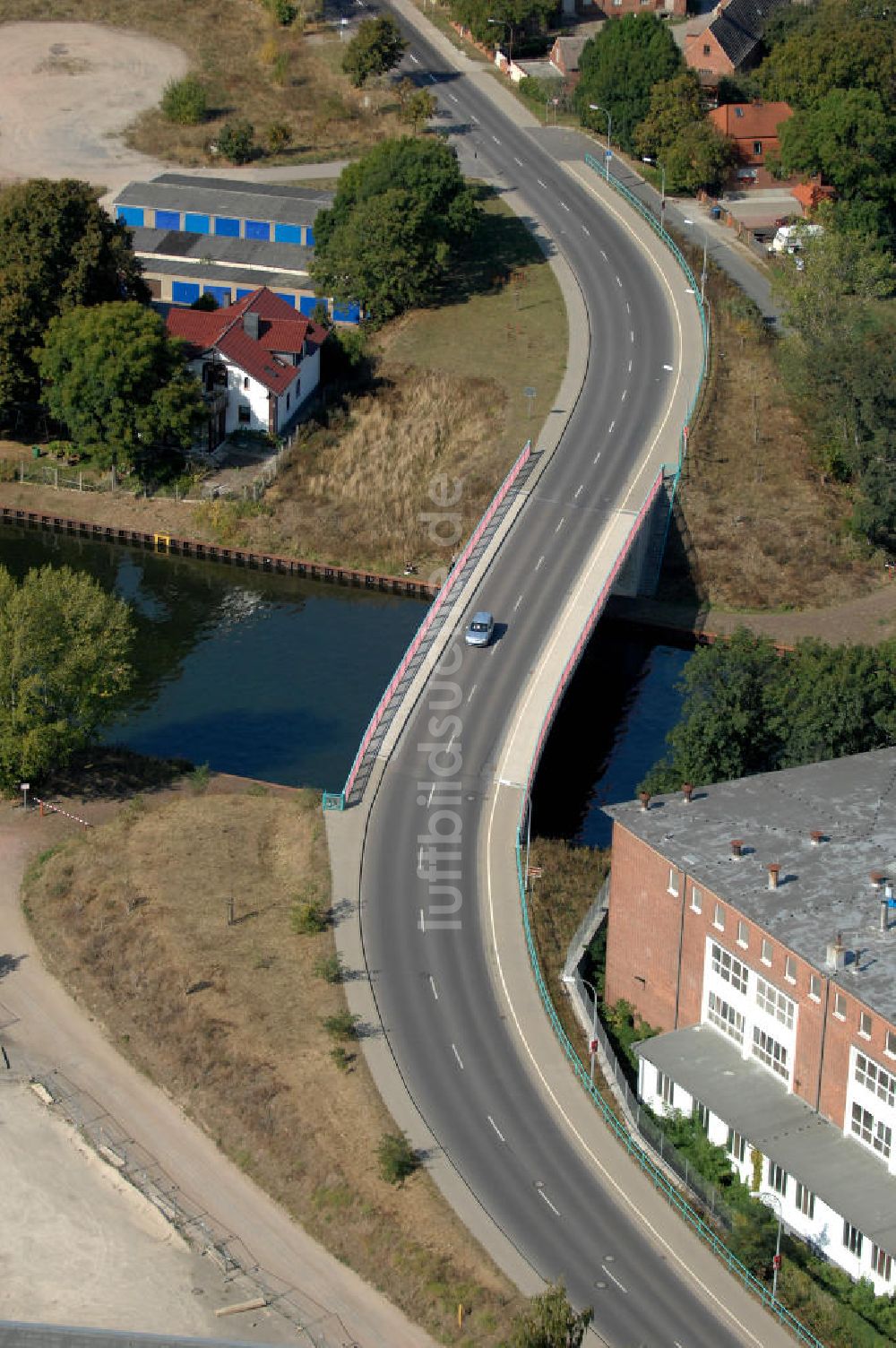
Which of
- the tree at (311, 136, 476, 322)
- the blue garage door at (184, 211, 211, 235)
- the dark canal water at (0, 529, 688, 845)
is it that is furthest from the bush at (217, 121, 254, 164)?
the dark canal water at (0, 529, 688, 845)

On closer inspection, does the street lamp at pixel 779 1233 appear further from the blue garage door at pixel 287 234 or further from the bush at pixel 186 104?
the bush at pixel 186 104

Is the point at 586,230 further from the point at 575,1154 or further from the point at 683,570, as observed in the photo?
the point at 575,1154

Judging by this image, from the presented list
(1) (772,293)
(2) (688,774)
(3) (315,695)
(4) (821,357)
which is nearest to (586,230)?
(1) (772,293)

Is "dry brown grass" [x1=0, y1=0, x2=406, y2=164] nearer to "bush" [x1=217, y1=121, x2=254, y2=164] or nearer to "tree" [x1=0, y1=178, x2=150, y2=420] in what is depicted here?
"bush" [x1=217, y1=121, x2=254, y2=164]

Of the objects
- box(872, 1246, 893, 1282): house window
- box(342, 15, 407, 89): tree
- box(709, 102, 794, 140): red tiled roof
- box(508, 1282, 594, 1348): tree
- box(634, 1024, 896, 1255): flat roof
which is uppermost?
box(342, 15, 407, 89): tree

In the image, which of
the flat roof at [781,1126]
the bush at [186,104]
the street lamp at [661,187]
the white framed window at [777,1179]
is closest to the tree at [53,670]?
the flat roof at [781,1126]
